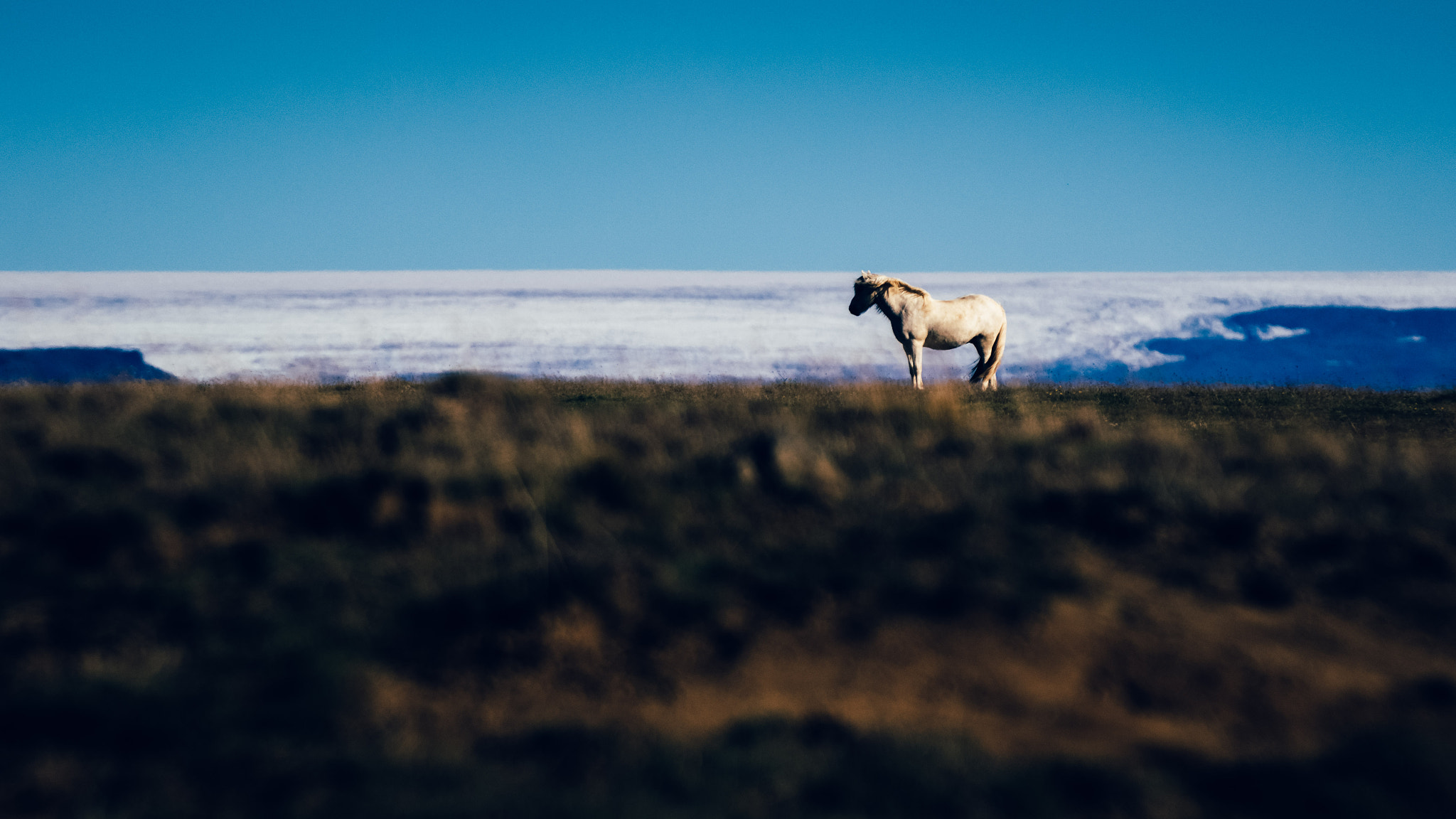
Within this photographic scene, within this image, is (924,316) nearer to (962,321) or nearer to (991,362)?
(962,321)

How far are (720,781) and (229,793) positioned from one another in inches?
91.6

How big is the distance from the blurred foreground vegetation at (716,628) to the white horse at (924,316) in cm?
790

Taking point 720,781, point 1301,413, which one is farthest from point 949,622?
point 1301,413

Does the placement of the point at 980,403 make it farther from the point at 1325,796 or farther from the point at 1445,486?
the point at 1325,796

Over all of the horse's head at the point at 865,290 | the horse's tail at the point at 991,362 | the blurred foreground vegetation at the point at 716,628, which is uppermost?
the horse's head at the point at 865,290

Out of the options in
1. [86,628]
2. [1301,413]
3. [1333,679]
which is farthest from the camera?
[1301,413]

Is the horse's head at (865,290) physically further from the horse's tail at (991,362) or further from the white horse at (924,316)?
the horse's tail at (991,362)

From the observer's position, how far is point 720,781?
13.9 feet

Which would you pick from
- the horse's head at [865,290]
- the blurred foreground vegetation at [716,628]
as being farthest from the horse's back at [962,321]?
the blurred foreground vegetation at [716,628]

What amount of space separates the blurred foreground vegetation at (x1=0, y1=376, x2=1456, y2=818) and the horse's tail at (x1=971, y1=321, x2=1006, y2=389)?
9233 millimetres

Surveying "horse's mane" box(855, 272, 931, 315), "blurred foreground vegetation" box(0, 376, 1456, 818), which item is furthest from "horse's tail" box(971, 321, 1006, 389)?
"blurred foreground vegetation" box(0, 376, 1456, 818)

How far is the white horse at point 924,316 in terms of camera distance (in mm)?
16750

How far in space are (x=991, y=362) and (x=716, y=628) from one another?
551 inches

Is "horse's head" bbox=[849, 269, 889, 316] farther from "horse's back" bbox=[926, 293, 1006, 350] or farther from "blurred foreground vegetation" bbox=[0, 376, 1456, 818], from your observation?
"blurred foreground vegetation" bbox=[0, 376, 1456, 818]
